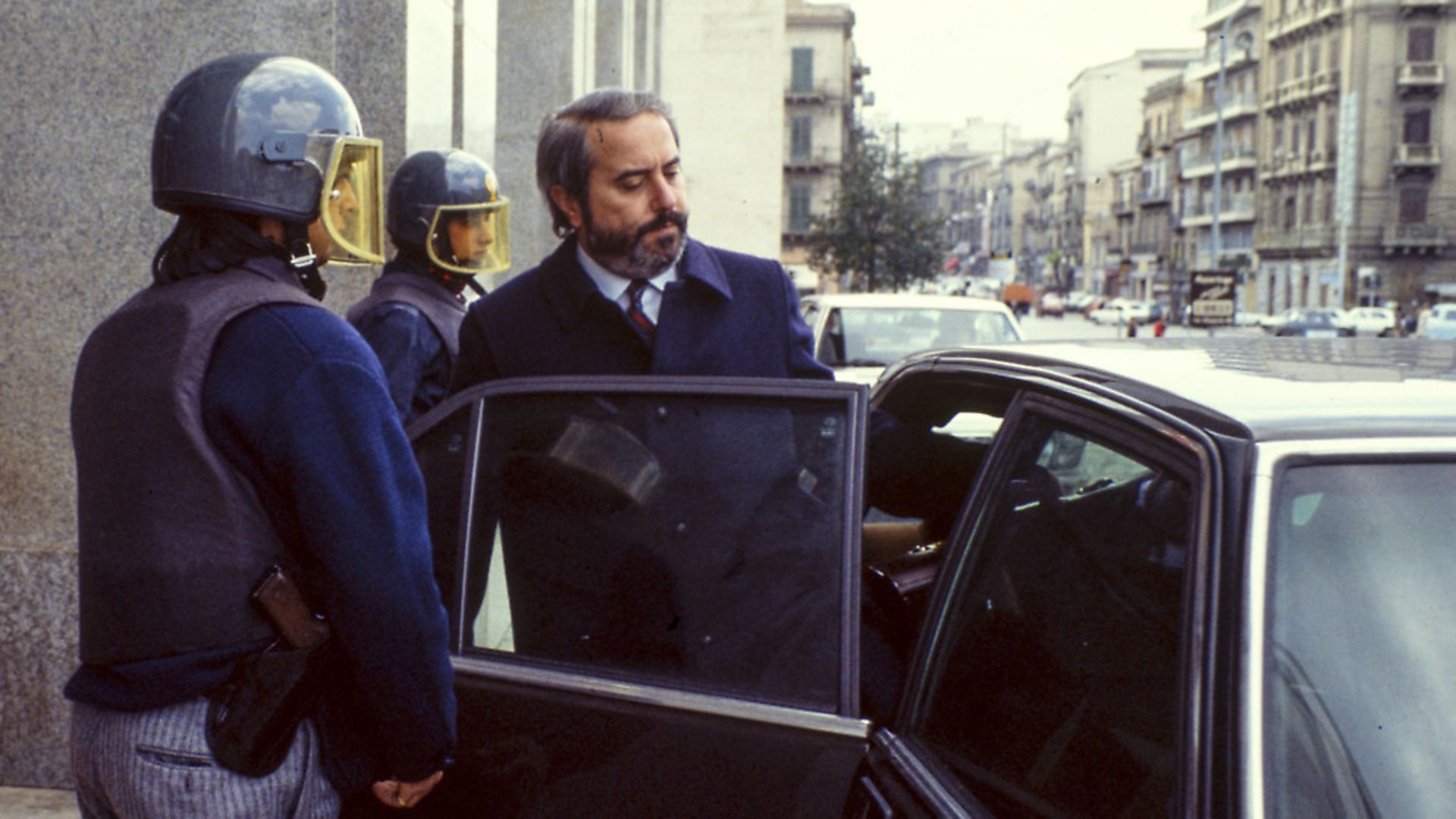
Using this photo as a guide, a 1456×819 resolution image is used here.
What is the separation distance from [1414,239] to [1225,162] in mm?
37889

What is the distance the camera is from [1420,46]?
4325cm

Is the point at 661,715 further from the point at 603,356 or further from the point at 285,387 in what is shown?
the point at 603,356

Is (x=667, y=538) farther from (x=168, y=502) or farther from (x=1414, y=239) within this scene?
(x=1414, y=239)

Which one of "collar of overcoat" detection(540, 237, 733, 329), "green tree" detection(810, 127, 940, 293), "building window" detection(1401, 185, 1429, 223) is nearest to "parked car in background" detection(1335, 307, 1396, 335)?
"building window" detection(1401, 185, 1429, 223)

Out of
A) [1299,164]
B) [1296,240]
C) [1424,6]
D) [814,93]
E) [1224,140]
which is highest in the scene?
[1424,6]

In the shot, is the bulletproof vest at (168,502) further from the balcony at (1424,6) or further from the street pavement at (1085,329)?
the balcony at (1424,6)

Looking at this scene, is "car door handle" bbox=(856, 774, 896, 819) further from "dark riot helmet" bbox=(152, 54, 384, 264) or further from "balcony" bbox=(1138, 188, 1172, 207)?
"balcony" bbox=(1138, 188, 1172, 207)

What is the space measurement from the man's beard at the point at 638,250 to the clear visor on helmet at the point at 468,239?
1.87m

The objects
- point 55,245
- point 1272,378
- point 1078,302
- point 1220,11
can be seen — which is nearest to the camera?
point 1272,378

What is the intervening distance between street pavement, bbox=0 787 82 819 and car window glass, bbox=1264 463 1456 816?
14.0 ft

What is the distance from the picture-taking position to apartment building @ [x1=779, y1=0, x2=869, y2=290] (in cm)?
6281

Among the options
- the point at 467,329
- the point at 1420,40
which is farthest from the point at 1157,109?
the point at 467,329

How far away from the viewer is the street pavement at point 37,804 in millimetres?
4945

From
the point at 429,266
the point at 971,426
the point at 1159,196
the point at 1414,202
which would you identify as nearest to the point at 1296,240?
the point at 1159,196
